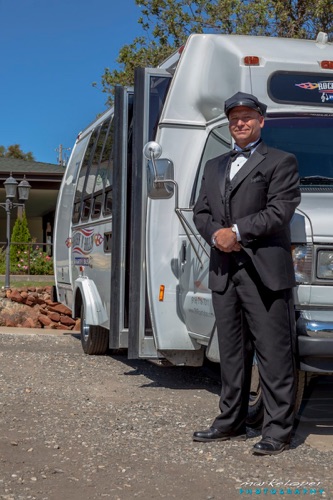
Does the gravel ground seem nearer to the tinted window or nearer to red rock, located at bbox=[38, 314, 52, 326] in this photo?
the tinted window

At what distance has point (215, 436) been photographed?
546 cm

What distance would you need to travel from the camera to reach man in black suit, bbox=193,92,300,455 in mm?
5078

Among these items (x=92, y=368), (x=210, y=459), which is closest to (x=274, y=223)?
(x=210, y=459)

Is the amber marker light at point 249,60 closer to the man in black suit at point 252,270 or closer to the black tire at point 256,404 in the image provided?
the man in black suit at point 252,270

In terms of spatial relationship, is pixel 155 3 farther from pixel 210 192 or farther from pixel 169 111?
pixel 210 192

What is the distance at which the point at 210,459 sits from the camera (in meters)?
5.09

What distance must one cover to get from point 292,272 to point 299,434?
4.31ft

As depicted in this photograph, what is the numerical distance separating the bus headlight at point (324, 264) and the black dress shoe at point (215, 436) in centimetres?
116

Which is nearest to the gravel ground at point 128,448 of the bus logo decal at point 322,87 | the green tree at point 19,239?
the bus logo decal at point 322,87

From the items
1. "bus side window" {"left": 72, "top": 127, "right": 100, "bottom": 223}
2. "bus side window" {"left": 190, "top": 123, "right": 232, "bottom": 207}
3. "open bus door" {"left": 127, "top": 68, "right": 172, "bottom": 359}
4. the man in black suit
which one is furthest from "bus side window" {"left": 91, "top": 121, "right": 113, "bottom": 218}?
the man in black suit

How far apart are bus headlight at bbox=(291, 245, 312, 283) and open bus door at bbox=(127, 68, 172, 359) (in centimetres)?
212

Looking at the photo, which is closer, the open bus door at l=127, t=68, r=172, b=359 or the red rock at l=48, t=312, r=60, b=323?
the open bus door at l=127, t=68, r=172, b=359

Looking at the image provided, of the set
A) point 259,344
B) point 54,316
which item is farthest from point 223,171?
point 54,316

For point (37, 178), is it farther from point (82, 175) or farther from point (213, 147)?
point (213, 147)
